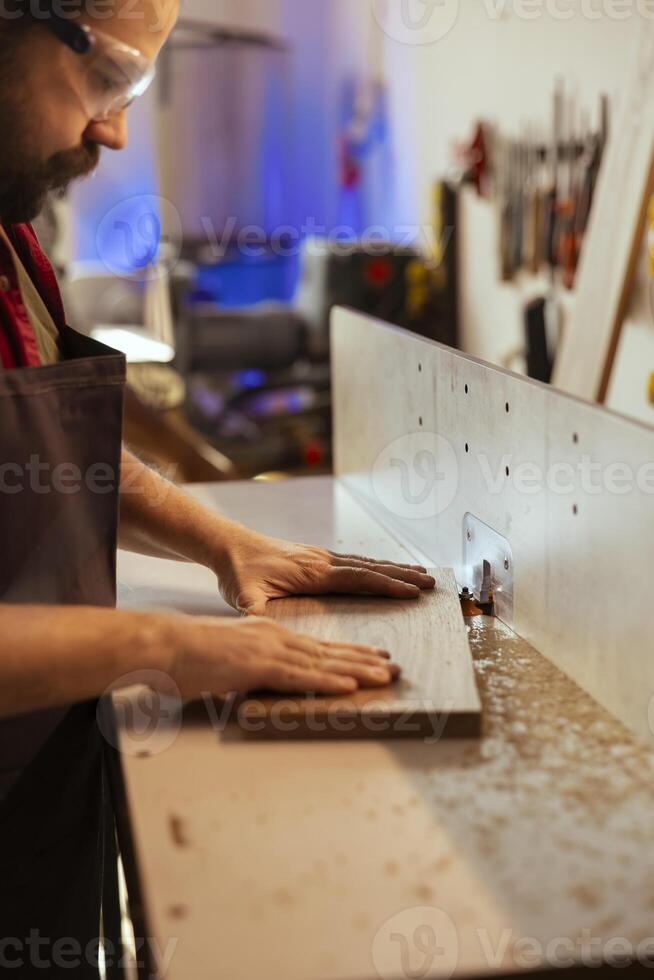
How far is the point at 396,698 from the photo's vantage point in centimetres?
102

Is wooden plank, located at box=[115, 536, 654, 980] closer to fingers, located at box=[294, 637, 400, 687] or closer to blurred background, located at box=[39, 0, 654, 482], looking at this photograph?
fingers, located at box=[294, 637, 400, 687]

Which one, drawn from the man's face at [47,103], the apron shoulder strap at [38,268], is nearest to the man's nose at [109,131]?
the man's face at [47,103]

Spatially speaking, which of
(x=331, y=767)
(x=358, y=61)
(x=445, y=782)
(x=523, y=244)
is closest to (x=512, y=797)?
(x=445, y=782)

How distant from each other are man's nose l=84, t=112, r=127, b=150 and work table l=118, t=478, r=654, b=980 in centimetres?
62

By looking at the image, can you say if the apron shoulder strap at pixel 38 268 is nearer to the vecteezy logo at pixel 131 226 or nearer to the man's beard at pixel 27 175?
the man's beard at pixel 27 175

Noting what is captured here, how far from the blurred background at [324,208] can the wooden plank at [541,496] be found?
2.19ft

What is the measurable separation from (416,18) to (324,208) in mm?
1598

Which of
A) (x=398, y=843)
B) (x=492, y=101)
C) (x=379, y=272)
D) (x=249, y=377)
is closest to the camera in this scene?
(x=398, y=843)

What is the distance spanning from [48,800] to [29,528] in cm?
31

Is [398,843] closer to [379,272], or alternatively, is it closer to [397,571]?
[397,571]

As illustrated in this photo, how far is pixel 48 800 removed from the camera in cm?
117

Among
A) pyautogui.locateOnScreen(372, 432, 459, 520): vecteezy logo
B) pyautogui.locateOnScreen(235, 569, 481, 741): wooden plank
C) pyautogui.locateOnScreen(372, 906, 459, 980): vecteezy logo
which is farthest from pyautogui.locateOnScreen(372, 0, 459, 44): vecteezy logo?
Answer: pyautogui.locateOnScreen(372, 906, 459, 980): vecteezy logo

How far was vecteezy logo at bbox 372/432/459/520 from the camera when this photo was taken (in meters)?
1.47

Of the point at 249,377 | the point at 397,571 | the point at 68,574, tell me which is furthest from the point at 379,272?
the point at 68,574
